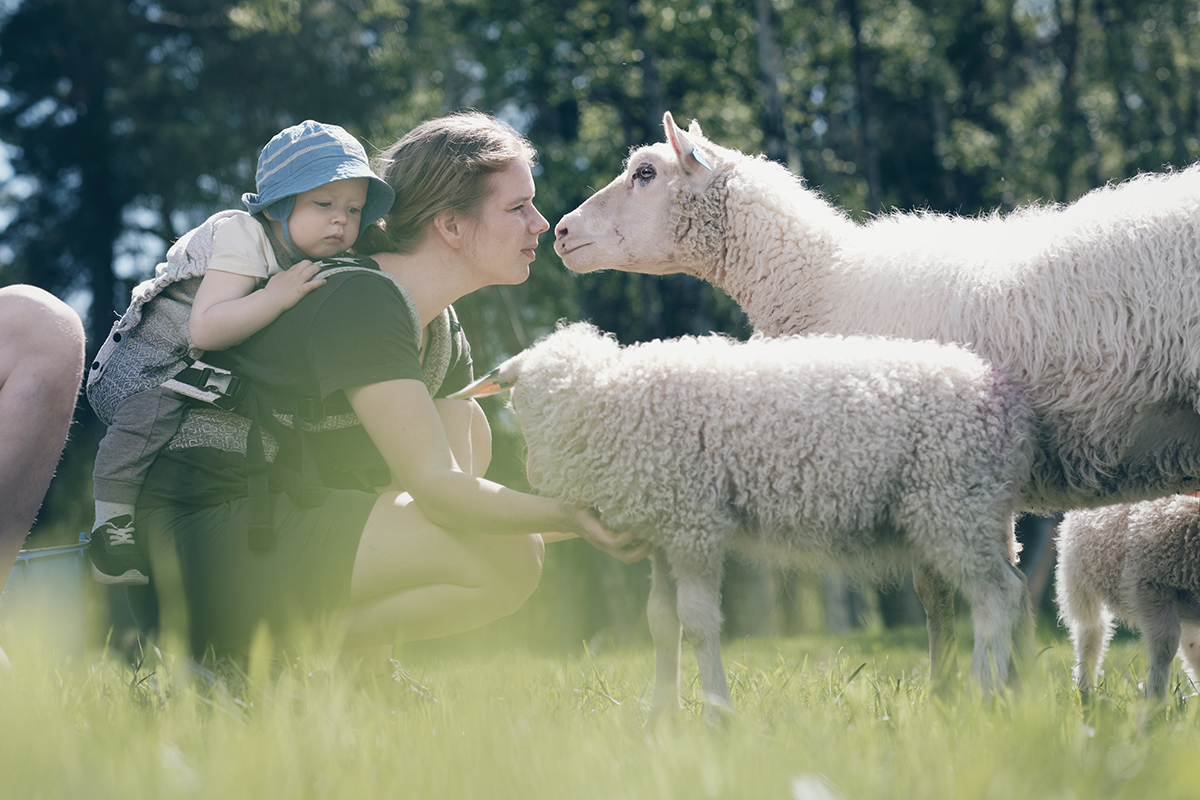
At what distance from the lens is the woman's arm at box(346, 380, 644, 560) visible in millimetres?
2619

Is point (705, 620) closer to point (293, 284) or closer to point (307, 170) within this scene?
point (293, 284)

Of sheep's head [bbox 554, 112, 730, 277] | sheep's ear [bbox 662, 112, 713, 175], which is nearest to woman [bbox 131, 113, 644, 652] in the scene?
sheep's head [bbox 554, 112, 730, 277]

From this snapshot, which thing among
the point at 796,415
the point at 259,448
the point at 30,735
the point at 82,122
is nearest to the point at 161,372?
the point at 259,448

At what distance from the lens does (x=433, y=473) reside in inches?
105

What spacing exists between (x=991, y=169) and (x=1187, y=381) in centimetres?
1318

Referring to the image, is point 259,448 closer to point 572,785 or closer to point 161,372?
point 161,372

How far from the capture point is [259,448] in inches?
107

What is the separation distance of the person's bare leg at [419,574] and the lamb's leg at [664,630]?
1.80 ft

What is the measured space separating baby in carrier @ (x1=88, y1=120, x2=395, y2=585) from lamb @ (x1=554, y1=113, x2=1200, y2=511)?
1572 mm

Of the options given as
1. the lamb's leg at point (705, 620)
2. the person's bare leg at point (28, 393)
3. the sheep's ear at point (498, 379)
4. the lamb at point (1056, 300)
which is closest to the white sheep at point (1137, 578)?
the lamb at point (1056, 300)

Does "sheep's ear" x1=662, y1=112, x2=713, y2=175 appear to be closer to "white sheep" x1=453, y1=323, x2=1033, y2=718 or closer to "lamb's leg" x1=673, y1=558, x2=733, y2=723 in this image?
"white sheep" x1=453, y1=323, x2=1033, y2=718

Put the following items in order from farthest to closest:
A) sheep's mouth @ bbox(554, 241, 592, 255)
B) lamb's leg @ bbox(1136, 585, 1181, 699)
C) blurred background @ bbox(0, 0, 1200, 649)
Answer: blurred background @ bbox(0, 0, 1200, 649)
sheep's mouth @ bbox(554, 241, 592, 255)
lamb's leg @ bbox(1136, 585, 1181, 699)

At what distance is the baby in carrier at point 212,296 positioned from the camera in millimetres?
2725

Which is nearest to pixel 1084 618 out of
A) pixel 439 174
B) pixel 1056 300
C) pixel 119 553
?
pixel 1056 300
